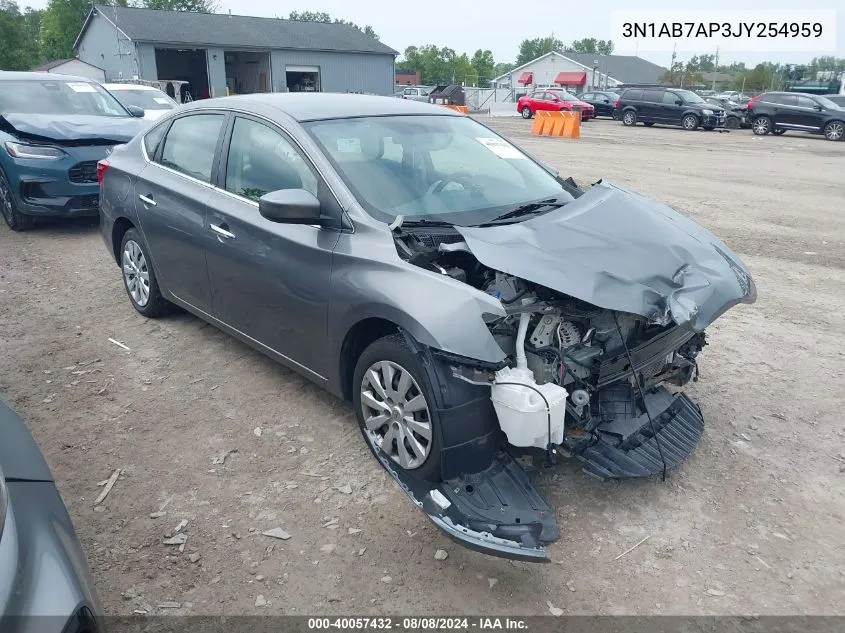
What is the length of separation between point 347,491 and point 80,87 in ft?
27.3

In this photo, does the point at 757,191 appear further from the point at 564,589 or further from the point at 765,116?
the point at 765,116

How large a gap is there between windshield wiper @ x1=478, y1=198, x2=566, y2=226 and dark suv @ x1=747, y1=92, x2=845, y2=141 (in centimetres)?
2410

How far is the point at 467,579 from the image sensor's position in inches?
110

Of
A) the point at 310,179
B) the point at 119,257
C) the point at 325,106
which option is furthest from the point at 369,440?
the point at 119,257

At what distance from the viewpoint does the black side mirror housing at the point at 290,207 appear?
10.7 feet

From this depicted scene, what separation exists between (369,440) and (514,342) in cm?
95

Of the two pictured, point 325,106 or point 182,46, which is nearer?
point 325,106

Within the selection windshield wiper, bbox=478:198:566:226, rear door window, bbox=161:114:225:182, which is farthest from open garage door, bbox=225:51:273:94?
windshield wiper, bbox=478:198:566:226

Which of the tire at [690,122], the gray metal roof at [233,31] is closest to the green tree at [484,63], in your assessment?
the gray metal roof at [233,31]

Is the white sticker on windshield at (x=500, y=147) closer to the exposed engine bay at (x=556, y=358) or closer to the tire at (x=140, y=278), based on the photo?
the exposed engine bay at (x=556, y=358)

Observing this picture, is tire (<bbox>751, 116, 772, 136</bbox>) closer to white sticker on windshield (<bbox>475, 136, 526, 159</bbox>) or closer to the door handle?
white sticker on windshield (<bbox>475, 136, 526, 159</bbox>)

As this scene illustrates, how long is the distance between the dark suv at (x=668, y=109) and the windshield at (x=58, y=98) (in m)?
24.1

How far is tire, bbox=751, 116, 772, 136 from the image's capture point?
2502cm

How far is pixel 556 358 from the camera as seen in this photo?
2969 millimetres
